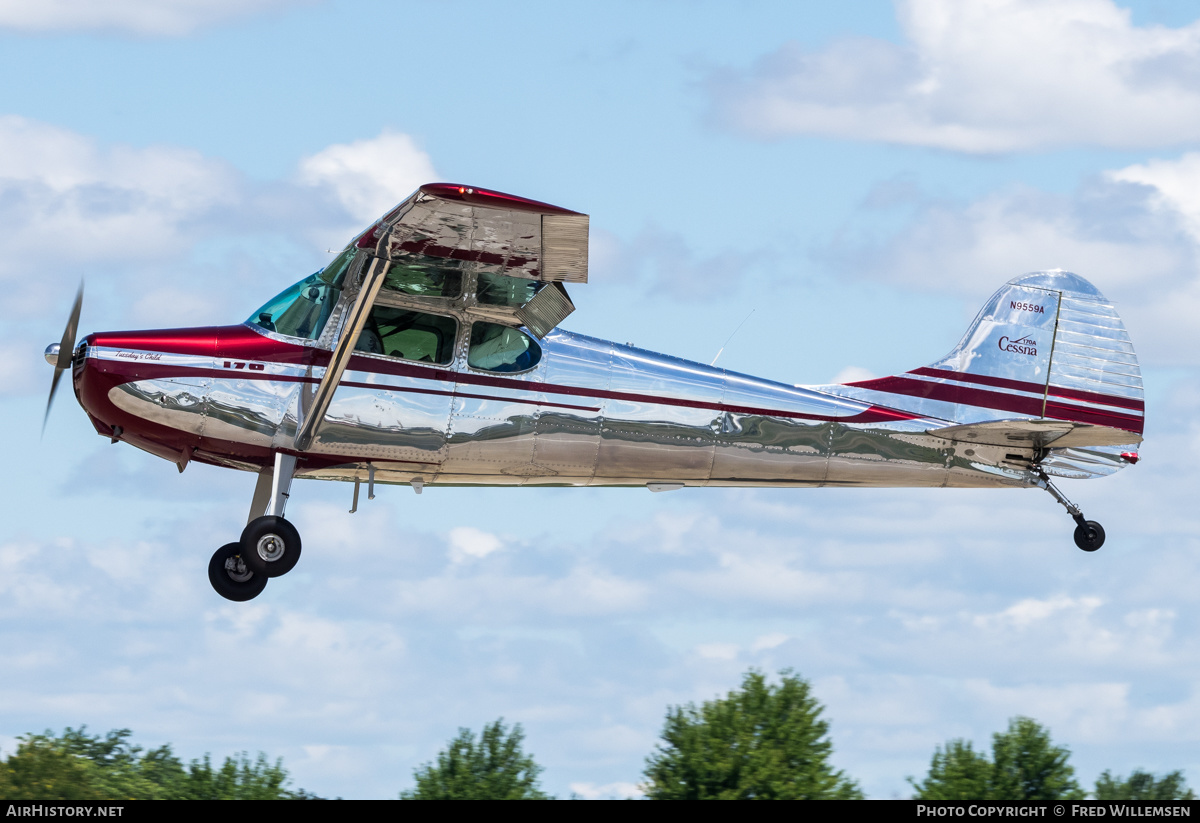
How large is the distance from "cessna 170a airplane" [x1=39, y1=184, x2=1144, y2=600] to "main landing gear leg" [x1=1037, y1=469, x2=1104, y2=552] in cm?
2

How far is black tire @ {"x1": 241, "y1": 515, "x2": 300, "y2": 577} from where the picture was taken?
12.6 m

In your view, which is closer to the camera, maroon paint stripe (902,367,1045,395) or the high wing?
the high wing

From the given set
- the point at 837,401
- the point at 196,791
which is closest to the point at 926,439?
the point at 837,401

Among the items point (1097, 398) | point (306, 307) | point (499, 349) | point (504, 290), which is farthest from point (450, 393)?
point (1097, 398)

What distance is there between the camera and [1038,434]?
→ 1419 cm

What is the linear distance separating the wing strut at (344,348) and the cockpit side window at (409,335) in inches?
8.6

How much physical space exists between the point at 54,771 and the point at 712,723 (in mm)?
8304

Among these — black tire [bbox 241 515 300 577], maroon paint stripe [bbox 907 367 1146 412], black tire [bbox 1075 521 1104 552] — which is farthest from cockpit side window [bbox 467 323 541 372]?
black tire [bbox 1075 521 1104 552]

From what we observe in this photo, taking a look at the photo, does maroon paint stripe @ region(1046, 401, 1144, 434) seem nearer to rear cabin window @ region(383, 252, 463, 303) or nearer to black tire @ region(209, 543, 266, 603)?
rear cabin window @ region(383, 252, 463, 303)

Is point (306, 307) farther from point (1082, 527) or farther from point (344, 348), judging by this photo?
point (1082, 527)

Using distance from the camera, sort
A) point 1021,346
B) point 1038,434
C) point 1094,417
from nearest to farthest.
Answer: point 1038,434 → point 1094,417 → point 1021,346

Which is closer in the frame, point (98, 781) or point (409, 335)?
point (409, 335)

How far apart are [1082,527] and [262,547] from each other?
296 inches
